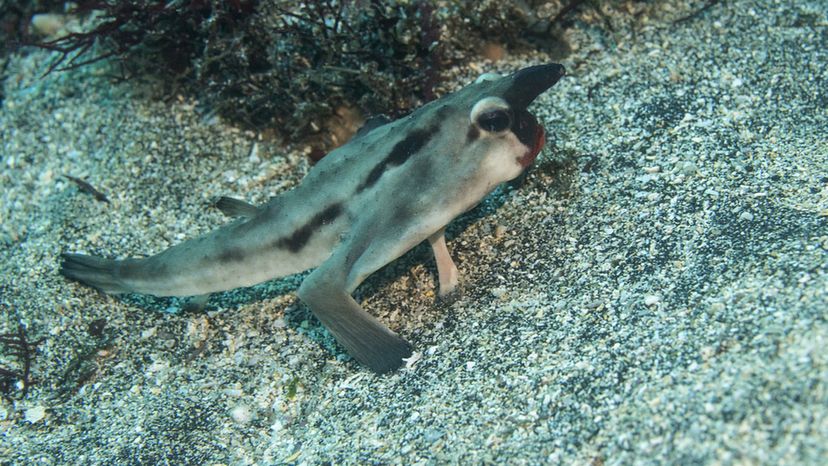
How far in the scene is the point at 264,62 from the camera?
193 inches

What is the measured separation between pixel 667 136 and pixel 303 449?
9.72ft

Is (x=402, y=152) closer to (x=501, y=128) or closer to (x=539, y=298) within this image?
Result: (x=501, y=128)

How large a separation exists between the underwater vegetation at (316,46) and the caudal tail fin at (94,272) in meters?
1.66

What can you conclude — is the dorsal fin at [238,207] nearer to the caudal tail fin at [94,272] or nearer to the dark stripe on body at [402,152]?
the dark stripe on body at [402,152]

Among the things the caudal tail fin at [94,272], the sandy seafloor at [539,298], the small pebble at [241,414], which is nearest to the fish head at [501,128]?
the sandy seafloor at [539,298]

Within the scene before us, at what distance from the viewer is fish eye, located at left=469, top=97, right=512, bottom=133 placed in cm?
314

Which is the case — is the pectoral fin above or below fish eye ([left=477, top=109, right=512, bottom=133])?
below

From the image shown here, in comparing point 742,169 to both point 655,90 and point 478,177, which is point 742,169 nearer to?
point 655,90

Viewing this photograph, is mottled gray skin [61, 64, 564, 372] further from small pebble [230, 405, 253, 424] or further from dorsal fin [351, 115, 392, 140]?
small pebble [230, 405, 253, 424]

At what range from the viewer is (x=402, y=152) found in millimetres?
3311

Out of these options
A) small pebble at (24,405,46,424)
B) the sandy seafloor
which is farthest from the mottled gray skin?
small pebble at (24,405,46,424)

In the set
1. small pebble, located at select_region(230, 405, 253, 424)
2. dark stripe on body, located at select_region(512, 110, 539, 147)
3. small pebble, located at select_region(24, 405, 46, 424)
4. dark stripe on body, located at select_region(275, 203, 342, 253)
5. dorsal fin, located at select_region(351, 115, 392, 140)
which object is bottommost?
small pebble, located at select_region(24, 405, 46, 424)

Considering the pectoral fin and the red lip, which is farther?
the pectoral fin

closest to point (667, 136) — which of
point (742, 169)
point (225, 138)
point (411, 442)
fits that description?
point (742, 169)
